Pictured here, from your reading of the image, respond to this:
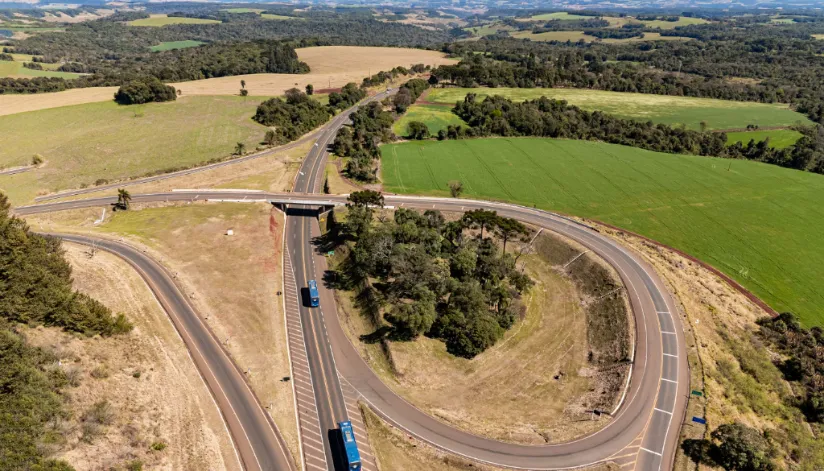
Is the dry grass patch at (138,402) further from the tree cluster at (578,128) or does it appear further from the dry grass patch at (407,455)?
the tree cluster at (578,128)

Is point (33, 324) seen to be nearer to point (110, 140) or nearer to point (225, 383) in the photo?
point (225, 383)

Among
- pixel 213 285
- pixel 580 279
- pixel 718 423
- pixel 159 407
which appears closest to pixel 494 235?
pixel 580 279

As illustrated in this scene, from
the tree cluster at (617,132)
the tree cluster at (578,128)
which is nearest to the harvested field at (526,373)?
the tree cluster at (617,132)

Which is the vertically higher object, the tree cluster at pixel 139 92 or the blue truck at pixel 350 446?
the tree cluster at pixel 139 92

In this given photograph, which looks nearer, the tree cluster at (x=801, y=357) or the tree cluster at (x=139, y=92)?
the tree cluster at (x=801, y=357)

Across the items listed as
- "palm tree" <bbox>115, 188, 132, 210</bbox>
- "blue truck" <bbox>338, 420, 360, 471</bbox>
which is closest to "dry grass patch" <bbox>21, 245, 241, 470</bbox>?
"blue truck" <bbox>338, 420, 360, 471</bbox>

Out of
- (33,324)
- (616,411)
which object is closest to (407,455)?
(616,411)

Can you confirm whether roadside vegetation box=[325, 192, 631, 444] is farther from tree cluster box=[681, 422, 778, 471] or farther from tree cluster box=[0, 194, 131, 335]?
tree cluster box=[0, 194, 131, 335]
